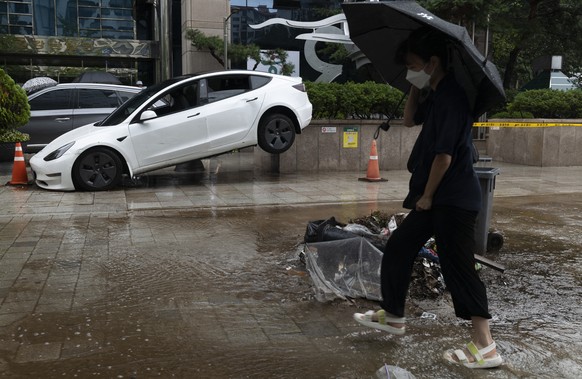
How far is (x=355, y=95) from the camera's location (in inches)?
487

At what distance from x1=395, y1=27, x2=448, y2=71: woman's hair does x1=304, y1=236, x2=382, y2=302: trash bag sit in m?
1.69

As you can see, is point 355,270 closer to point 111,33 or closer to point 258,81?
point 258,81

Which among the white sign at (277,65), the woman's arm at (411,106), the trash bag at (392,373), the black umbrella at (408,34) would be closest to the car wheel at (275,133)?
the black umbrella at (408,34)

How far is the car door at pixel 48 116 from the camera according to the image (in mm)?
12617

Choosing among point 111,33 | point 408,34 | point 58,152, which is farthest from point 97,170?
point 111,33

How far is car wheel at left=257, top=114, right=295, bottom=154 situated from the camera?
1007cm

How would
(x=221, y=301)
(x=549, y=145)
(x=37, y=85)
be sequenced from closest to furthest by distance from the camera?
1. (x=221, y=301)
2. (x=549, y=145)
3. (x=37, y=85)

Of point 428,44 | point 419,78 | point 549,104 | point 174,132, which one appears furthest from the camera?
point 549,104

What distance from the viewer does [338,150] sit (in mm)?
12406

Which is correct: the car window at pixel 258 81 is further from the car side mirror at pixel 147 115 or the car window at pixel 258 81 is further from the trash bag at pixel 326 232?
the trash bag at pixel 326 232

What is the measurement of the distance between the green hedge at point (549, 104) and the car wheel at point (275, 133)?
26.2 ft

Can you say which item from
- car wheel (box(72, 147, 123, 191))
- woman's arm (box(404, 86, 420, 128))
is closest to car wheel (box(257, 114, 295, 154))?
car wheel (box(72, 147, 123, 191))

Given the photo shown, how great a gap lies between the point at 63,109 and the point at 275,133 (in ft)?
18.6

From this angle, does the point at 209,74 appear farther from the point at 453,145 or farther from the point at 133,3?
the point at 133,3
